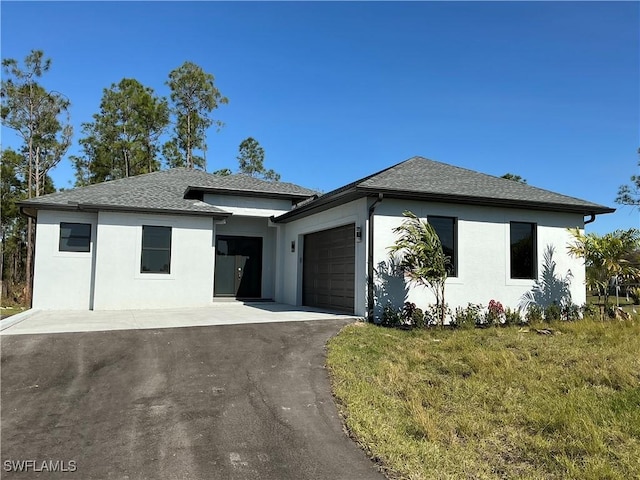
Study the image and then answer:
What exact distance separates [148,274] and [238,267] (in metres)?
4.12

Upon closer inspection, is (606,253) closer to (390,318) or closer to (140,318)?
(390,318)

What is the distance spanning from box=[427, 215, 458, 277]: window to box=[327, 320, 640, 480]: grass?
302 cm

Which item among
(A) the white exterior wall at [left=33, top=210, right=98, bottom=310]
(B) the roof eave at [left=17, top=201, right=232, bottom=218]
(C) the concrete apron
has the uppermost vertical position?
(B) the roof eave at [left=17, top=201, right=232, bottom=218]

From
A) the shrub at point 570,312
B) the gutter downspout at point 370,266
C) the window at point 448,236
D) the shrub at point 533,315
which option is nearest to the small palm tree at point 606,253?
the shrub at point 570,312

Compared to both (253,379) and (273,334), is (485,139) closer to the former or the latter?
(273,334)

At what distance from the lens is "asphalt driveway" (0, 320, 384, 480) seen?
399 centimetres

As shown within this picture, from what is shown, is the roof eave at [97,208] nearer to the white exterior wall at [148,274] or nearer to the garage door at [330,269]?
the white exterior wall at [148,274]

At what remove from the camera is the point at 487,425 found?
481 centimetres

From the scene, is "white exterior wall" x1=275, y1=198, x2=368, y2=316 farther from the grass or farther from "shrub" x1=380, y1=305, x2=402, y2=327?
the grass

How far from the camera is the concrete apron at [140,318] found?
9.52 metres

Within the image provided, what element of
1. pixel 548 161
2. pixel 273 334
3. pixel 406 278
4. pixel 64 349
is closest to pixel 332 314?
pixel 406 278

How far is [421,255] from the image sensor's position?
10383 millimetres

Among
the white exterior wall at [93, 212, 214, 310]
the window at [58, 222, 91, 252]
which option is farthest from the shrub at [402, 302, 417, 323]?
the window at [58, 222, 91, 252]

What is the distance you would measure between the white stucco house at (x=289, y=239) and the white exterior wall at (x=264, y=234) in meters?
0.04
